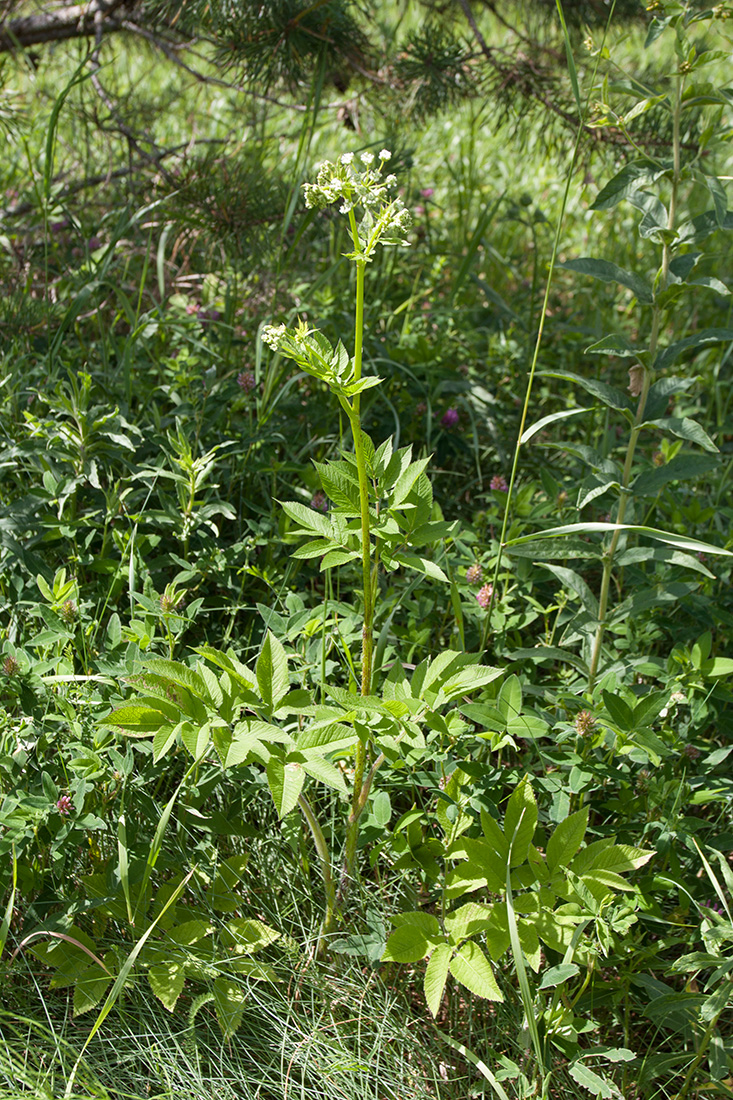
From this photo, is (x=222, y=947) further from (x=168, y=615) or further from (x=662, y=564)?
(x=662, y=564)

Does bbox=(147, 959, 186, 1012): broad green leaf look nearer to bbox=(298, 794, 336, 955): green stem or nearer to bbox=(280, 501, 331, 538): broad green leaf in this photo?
bbox=(298, 794, 336, 955): green stem

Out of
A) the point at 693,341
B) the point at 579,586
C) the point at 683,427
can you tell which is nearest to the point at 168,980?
the point at 579,586

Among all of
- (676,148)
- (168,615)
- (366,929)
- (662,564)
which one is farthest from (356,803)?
(676,148)

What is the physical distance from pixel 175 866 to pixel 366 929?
33 centimetres

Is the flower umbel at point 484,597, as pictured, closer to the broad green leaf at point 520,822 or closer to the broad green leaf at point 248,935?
the broad green leaf at point 520,822

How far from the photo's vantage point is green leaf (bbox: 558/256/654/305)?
1466 mm

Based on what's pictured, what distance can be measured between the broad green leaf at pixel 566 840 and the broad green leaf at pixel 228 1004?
49cm

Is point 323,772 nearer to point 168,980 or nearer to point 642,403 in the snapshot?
point 168,980

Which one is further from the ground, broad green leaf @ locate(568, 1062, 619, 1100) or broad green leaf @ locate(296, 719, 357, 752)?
broad green leaf @ locate(296, 719, 357, 752)

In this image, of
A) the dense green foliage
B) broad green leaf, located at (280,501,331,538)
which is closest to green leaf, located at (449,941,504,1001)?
the dense green foliage

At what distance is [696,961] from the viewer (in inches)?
48.8

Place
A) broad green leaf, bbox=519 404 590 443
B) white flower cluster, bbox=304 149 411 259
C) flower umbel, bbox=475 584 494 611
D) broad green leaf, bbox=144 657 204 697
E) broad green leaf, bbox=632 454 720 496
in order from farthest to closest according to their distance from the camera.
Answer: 1. flower umbel, bbox=475 584 494 611
2. broad green leaf, bbox=632 454 720 496
3. broad green leaf, bbox=519 404 590 443
4. broad green leaf, bbox=144 657 204 697
5. white flower cluster, bbox=304 149 411 259

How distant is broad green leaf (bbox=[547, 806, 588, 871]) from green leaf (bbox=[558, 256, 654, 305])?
82cm

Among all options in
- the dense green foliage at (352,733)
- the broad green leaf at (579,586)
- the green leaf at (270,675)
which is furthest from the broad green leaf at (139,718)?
the broad green leaf at (579,586)
